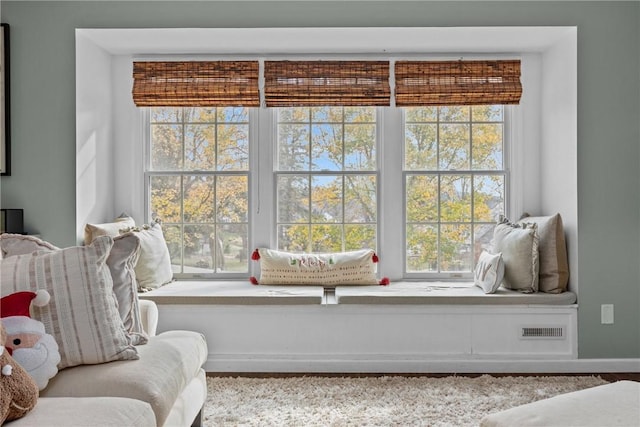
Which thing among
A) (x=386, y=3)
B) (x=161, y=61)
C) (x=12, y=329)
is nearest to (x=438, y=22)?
(x=386, y=3)

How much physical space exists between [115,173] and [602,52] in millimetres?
3504

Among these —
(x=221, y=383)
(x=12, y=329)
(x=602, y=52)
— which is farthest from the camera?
(x=602, y=52)

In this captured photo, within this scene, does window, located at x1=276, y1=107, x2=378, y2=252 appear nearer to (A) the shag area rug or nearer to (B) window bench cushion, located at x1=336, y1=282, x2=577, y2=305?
(B) window bench cushion, located at x1=336, y1=282, x2=577, y2=305

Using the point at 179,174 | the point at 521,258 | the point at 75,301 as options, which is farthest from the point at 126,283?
the point at 521,258

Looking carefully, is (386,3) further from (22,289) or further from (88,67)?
(22,289)

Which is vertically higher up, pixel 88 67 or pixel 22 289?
pixel 88 67

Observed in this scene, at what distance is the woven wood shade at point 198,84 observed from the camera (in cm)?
403

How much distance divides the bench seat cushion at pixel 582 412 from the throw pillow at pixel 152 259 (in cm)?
259

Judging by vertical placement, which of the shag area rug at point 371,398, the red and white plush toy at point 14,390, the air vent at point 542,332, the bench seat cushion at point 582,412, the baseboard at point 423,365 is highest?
the red and white plush toy at point 14,390

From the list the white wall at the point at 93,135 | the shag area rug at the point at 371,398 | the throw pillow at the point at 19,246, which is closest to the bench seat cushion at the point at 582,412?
the shag area rug at the point at 371,398

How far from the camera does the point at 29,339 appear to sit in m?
1.75

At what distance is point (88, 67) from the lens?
147 inches

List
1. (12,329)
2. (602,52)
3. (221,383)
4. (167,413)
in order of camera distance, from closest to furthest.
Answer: (12,329)
(167,413)
(221,383)
(602,52)

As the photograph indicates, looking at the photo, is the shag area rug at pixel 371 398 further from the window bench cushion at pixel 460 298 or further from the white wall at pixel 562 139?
the white wall at pixel 562 139
